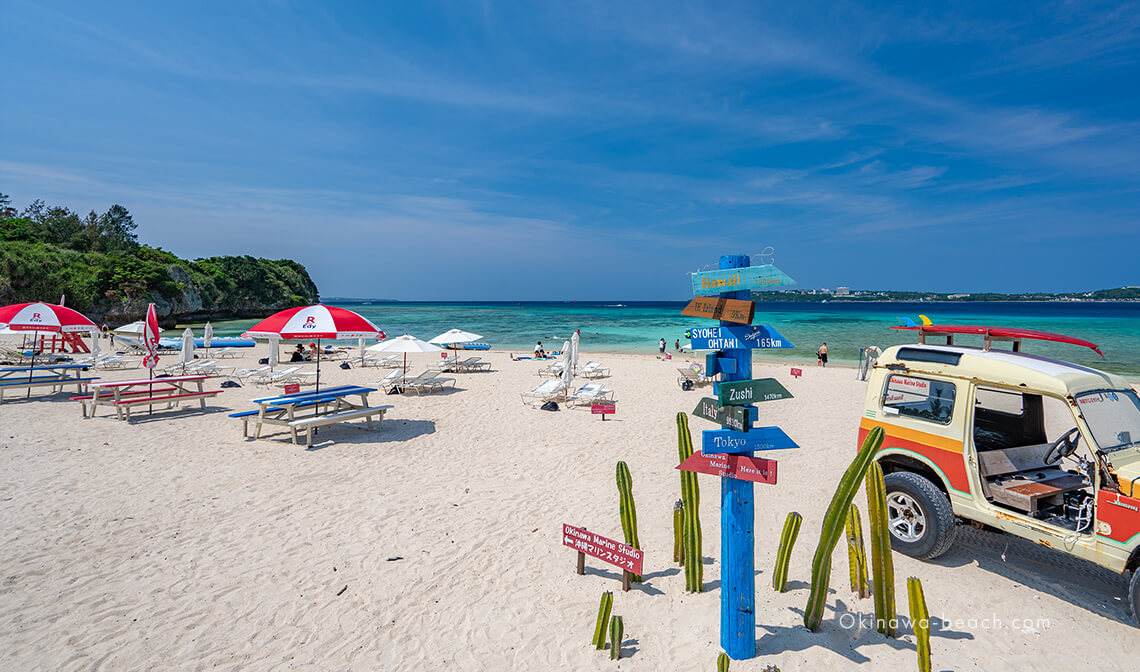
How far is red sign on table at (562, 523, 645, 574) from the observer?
4066mm

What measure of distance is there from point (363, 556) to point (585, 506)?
257 cm

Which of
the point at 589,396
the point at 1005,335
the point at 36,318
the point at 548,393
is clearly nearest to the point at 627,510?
the point at 1005,335

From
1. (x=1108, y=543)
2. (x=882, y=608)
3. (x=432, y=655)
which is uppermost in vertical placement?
(x=1108, y=543)

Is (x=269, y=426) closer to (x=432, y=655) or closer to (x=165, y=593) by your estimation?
(x=165, y=593)

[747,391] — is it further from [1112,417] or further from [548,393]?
[548,393]

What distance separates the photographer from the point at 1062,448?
16.3ft

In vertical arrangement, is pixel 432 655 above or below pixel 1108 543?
below

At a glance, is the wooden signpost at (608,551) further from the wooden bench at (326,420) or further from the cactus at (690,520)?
the wooden bench at (326,420)

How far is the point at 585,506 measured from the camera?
6188mm

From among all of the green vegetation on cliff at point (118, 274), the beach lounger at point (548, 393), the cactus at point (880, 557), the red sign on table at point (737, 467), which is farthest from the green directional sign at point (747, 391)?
the green vegetation on cliff at point (118, 274)

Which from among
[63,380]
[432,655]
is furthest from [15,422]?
[432,655]

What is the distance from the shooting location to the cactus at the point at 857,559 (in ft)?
13.3

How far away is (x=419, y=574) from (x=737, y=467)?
3.13 meters

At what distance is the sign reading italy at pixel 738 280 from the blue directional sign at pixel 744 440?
0.93 metres
